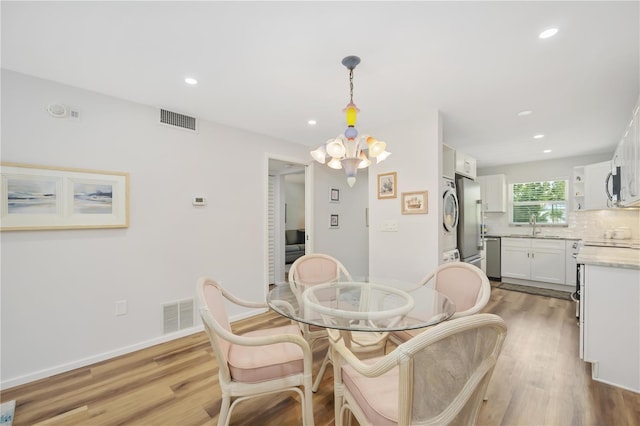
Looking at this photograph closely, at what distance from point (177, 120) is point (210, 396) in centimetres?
264

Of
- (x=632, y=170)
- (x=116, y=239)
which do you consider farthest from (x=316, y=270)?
(x=632, y=170)

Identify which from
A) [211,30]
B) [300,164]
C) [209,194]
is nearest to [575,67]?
[211,30]

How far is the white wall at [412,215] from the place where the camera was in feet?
9.27

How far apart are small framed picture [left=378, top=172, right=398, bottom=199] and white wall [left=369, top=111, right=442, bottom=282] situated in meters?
0.05

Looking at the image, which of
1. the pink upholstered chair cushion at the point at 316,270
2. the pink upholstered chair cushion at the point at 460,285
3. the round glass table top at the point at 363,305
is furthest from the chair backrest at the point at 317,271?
the pink upholstered chair cushion at the point at 460,285

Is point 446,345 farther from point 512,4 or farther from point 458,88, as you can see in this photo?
point 458,88

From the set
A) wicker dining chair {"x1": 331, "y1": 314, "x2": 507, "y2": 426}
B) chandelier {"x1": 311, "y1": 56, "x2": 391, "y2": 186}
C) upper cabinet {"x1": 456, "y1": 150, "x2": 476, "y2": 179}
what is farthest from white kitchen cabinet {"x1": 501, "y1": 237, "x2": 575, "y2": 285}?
wicker dining chair {"x1": 331, "y1": 314, "x2": 507, "y2": 426}

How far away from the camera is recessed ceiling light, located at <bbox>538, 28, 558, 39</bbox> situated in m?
1.62

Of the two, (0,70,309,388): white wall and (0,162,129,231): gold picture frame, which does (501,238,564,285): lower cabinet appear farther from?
(0,162,129,231): gold picture frame

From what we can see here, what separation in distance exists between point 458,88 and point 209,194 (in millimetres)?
2803

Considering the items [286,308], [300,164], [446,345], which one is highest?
[300,164]

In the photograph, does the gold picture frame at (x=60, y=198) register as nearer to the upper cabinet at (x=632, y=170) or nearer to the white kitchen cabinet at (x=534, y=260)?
the upper cabinet at (x=632, y=170)

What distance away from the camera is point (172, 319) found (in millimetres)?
2842

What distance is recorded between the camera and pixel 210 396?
6.29ft
